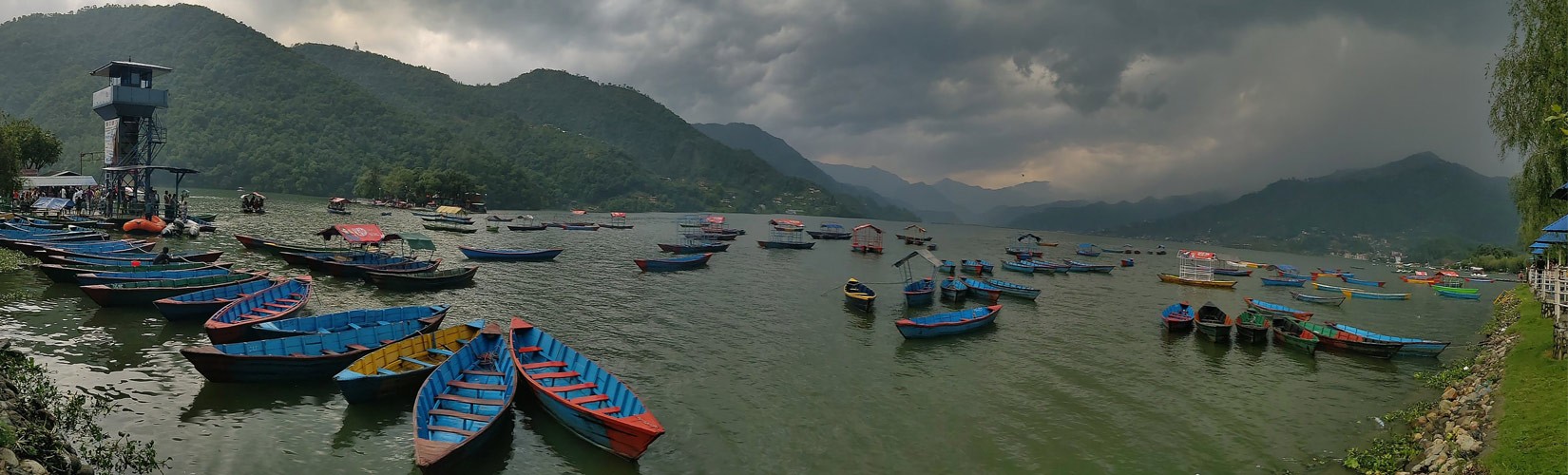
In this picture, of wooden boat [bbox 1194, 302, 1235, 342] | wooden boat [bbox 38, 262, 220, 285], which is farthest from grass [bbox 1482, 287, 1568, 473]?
wooden boat [bbox 38, 262, 220, 285]

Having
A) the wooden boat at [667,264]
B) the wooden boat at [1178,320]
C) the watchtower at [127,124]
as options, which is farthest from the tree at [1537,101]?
the watchtower at [127,124]

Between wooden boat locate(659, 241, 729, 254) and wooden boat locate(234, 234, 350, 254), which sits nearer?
wooden boat locate(234, 234, 350, 254)

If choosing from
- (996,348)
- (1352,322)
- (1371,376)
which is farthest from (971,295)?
(1352,322)

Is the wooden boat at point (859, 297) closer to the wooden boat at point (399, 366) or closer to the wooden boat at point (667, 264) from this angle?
the wooden boat at point (667, 264)

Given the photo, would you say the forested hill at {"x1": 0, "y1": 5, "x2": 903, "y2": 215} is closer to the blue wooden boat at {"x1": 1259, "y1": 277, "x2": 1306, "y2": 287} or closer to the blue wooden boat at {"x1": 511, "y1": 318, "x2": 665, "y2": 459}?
the blue wooden boat at {"x1": 511, "y1": 318, "x2": 665, "y2": 459}

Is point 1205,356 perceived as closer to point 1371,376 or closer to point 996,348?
point 1371,376

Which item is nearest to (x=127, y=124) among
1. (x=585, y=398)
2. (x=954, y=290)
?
(x=585, y=398)

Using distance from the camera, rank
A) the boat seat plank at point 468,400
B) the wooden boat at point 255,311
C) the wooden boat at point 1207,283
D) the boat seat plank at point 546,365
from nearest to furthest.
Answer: the boat seat plank at point 468,400
the boat seat plank at point 546,365
the wooden boat at point 255,311
the wooden boat at point 1207,283
